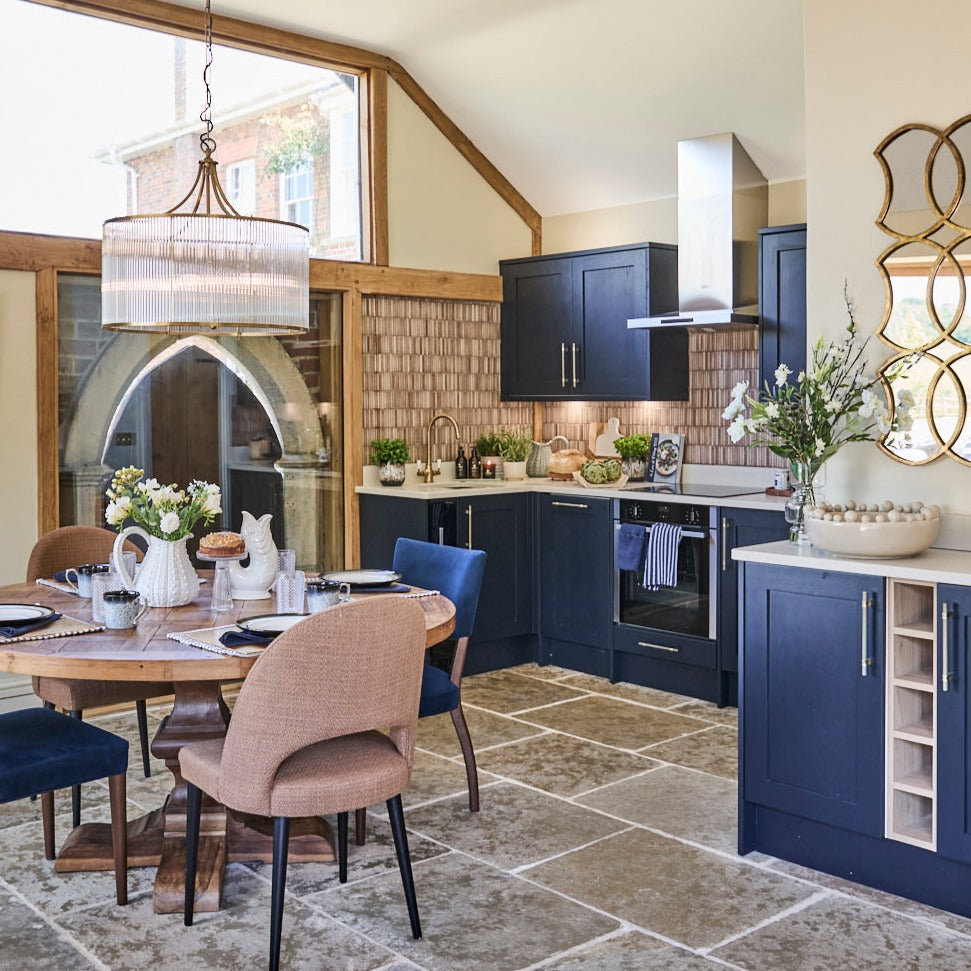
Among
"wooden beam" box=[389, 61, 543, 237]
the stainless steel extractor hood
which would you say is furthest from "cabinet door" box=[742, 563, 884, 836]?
"wooden beam" box=[389, 61, 543, 237]

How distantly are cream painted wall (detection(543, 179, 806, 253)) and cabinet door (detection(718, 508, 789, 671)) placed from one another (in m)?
1.52

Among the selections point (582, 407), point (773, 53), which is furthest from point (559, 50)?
point (582, 407)

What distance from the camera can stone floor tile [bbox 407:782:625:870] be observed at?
376 cm

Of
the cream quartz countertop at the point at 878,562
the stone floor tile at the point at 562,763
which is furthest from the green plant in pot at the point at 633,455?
the cream quartz countertop at the point at 878,562

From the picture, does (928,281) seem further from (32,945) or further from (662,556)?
(32,945)

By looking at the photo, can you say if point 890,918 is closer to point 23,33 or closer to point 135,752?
point 135,752

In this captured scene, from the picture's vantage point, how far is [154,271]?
3480 millimetres

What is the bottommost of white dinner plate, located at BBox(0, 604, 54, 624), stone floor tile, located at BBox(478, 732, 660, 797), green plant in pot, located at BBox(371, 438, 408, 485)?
stone floor tile, located at BBox(478, 732, 660, 797)

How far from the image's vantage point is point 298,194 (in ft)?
19.8

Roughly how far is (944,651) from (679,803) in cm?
128

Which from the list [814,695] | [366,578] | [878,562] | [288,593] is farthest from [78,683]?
[878,562]

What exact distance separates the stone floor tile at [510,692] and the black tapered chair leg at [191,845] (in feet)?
7.64

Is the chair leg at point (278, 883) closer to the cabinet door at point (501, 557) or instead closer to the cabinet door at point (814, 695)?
the cabinet door at point (814, 695)

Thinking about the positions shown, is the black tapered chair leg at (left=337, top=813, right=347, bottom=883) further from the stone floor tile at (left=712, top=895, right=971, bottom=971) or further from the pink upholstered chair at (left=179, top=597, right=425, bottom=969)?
the stone floor tile at (left=712, top=895, right=971, bottom=971)
